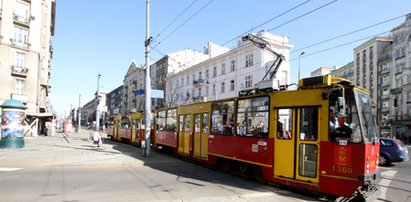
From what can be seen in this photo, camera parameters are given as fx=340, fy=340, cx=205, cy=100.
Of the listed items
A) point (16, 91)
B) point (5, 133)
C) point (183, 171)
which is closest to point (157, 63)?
point (16, 91)

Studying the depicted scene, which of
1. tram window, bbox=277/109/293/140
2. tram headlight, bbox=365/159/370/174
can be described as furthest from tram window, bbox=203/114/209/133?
tram headlight, bbox=365/159/370/174

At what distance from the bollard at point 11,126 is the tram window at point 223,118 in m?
13.2

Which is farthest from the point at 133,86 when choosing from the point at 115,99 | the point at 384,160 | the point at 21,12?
the point at 384,160

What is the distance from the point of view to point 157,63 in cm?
7369

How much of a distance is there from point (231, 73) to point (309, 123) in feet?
123

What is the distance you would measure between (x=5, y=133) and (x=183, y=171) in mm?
13247

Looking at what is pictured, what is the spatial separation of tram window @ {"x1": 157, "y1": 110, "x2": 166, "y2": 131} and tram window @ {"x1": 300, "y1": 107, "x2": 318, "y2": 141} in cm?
1212

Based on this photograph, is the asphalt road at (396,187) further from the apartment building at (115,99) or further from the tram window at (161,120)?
the apartment building at (115,99)

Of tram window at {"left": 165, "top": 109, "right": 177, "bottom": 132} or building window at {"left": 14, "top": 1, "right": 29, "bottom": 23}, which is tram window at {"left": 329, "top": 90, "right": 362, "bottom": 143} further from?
building window at {"left": 14, "top": 1, "right": 29, "bottom": 23}

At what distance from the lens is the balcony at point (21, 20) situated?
132 feet

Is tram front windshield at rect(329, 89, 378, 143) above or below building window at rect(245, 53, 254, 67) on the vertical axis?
below

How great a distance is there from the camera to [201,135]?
596 inches

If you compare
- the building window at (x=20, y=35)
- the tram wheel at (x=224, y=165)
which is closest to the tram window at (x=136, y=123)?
the tram wheel at (x=224, y=165)

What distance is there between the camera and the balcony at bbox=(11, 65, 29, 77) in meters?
40.0
